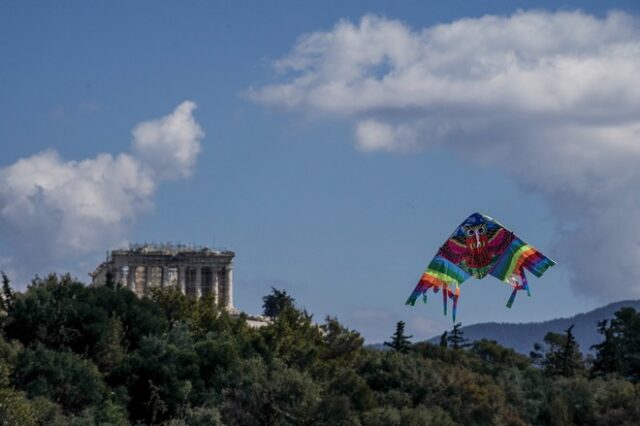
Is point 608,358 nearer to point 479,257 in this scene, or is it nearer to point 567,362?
point 567,362

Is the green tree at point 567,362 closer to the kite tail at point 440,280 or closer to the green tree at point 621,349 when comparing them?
the green tree at point 621,349

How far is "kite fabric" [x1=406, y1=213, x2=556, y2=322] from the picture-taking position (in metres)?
53.5

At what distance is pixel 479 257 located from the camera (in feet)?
A: 178

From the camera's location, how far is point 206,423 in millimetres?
73438

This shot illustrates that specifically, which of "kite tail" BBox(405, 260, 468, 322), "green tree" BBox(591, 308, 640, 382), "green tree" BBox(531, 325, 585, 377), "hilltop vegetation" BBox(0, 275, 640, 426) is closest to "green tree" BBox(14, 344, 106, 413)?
"hilltop vegetation" BBox(0, 275, 640, 426)

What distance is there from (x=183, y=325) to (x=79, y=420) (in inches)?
943

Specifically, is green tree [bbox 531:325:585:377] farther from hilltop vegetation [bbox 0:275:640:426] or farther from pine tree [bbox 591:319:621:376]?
hilltop vegetation [bbox 0:275:640:426]

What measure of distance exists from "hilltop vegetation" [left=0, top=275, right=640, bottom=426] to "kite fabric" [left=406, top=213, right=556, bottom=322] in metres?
20.1

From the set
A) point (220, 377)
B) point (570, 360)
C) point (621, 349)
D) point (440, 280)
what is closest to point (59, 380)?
point (220, 377)

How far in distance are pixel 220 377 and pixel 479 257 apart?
103ft

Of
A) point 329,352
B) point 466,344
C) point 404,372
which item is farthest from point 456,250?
point 466,344

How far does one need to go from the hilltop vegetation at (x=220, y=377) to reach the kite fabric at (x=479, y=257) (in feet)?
65.8

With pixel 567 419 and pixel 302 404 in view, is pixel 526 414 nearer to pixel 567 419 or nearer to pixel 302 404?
pixel 567 419

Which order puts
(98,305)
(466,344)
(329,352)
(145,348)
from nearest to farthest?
(145,348) → (98,305) → (329,352) → (466,344)
